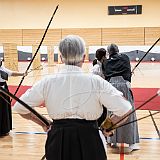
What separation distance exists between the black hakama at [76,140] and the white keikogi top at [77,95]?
0.05 meters

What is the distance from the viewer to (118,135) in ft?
12.5

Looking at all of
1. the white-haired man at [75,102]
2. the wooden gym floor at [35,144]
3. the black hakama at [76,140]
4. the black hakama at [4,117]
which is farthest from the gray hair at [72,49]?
the black hakama at [4,117]

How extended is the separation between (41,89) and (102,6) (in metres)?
16.7

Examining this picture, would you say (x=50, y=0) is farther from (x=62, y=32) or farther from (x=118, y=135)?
(x=118, y=135)

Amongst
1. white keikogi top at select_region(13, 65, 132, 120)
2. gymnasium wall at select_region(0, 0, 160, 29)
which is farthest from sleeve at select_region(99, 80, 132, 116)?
gymnasium wall at select_region(0, 0, 160, 29)

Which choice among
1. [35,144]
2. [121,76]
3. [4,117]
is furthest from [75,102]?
[4,117]

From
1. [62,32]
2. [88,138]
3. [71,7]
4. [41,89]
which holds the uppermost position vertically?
[71,7]

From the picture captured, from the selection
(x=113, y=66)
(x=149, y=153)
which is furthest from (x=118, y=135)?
(x=113, y=66)

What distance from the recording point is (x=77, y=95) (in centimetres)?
176

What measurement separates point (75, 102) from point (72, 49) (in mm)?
309

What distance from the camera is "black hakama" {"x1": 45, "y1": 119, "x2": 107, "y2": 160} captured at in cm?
180

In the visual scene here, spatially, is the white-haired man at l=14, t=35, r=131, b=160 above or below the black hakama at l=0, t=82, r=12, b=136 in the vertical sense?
above

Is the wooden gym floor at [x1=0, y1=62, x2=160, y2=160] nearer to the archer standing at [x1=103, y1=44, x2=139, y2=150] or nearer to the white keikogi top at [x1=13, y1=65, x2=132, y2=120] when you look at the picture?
the archer standing at [x1=103, y1=44, x2=139, y2=150]

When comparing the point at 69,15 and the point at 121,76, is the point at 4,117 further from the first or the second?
the point at 69,15
